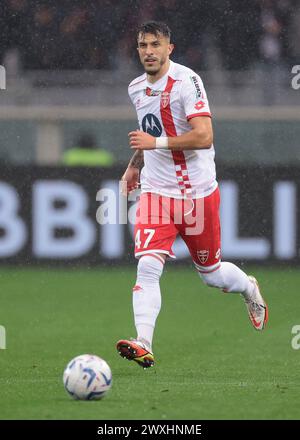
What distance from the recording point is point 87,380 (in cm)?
593

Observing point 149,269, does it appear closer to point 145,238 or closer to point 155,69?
point 145,238

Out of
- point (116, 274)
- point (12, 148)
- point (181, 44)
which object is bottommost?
point (116, 274)

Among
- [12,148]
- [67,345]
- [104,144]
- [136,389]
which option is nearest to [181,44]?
[104,144]

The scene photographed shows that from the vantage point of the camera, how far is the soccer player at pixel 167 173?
7301 millimetres

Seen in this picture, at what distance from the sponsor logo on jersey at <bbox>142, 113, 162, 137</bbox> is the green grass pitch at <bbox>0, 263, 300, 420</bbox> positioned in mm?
1507

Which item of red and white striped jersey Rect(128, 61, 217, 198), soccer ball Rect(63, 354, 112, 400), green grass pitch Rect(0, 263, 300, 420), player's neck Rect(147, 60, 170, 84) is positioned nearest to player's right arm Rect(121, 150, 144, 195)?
red and white striped jersey Rect(128, 61, 217, 198)

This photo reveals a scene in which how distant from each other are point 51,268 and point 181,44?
173 inches

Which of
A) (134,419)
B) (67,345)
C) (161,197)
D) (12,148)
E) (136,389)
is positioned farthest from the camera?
(12,148)

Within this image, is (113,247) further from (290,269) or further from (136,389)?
(136,389)

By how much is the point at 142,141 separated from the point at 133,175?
77 cm

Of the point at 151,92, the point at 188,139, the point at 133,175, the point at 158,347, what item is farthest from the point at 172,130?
the point at 158,347

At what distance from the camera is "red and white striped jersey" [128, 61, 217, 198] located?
7.55m

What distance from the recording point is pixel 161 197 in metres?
7.69

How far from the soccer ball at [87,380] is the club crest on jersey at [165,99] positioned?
2.17m
